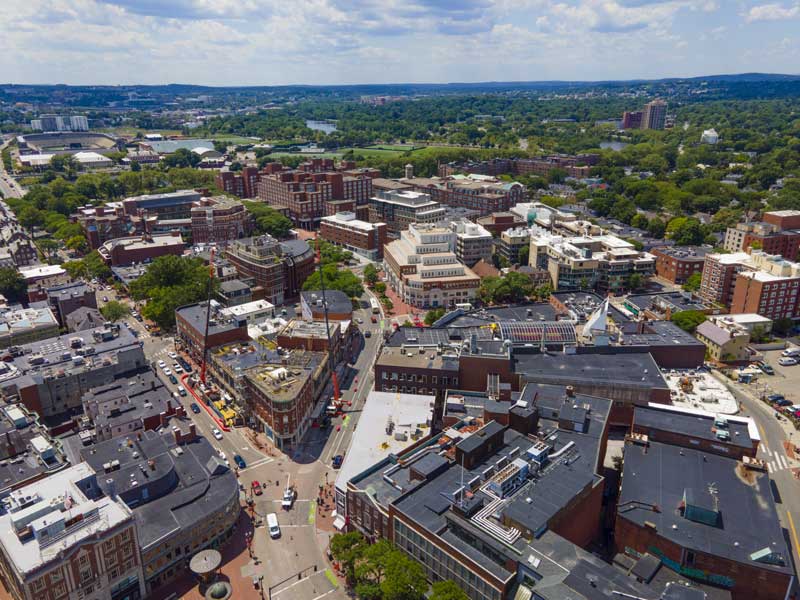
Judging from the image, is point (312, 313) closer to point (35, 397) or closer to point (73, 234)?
point (35, 397)

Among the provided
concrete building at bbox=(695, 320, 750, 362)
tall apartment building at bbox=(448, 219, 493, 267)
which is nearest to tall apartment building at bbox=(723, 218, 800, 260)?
concrete building at bbox=(695, 320, 750, 362)

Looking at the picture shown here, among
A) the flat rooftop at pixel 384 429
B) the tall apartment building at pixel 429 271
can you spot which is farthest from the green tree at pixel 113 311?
the flat rooftop at pixel 384 429

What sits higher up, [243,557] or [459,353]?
[459,353]

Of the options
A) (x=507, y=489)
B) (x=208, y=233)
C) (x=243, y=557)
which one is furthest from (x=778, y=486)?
(x=208, y=233)

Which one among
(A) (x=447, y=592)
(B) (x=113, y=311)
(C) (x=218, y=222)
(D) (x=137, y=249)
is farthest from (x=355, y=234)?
(A) (x=447, y=592)

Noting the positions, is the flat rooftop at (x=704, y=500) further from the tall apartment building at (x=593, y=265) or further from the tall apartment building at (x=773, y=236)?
the tall apartment building at (x=773, y=236)

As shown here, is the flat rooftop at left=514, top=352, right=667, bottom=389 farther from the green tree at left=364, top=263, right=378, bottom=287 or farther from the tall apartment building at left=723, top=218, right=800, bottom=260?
the tall apartment building at left=723, top=218, right=800, bottom=260
